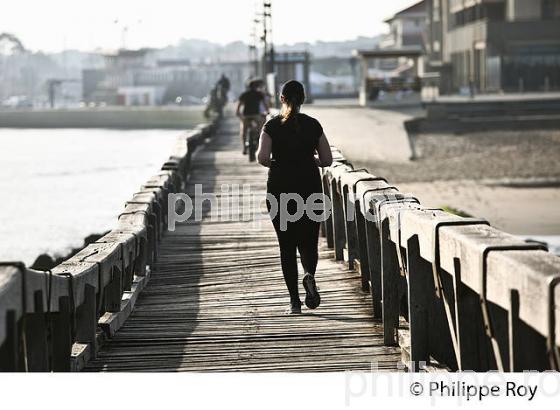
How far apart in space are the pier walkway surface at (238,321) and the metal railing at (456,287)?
12.2 inches

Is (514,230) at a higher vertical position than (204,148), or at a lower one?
lower

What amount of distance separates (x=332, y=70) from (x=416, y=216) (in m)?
147

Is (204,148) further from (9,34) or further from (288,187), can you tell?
(9,34)

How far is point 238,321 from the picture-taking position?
9.21 meters

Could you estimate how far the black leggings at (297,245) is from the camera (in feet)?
30.2

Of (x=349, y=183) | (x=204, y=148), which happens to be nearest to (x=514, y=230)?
(x=204, y=148)

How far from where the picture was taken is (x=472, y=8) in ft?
256

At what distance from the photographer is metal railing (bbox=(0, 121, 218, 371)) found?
564cm

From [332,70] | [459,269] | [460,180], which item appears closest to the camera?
[459,269]

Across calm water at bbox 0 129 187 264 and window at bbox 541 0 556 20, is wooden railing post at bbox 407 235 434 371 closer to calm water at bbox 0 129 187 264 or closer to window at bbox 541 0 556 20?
calm water at bbox 0 129 187 264

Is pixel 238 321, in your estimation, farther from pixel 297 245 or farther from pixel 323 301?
pixel 323 301

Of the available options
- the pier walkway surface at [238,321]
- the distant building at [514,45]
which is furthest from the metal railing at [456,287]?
the distant building at [514,45]

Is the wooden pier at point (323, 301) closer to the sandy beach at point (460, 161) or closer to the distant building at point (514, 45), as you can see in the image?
the sandy beach at point (460, 161)

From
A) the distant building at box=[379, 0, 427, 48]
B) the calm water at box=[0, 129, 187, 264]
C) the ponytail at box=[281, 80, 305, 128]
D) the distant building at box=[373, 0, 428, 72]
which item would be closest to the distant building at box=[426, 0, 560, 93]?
the calm water at box=[0, 129, 187, 264]
